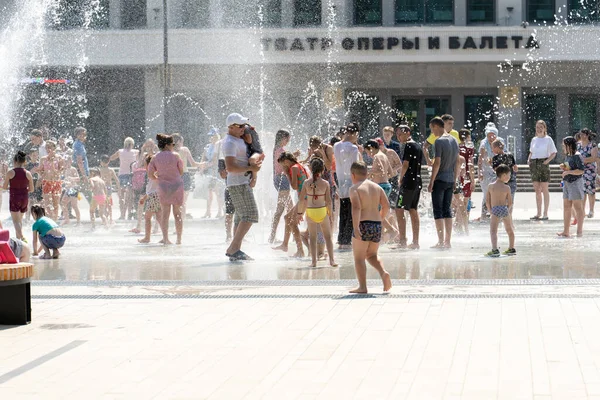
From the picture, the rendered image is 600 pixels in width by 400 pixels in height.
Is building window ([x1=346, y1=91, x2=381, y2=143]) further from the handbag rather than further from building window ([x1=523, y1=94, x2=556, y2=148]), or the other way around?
the handbag

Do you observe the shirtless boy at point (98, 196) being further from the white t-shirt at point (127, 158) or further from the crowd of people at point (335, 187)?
the white t-shirt at point (127, 158)

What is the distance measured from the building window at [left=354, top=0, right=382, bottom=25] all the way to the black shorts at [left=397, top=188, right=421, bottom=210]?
982 inches

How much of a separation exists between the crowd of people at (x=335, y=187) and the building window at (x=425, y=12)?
757 inches

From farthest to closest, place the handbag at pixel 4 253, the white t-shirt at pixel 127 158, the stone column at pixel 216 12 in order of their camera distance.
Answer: the stone column at pixel 216 12, the white t-shirt at pixel 127 158, the handbag at pixel 4 253

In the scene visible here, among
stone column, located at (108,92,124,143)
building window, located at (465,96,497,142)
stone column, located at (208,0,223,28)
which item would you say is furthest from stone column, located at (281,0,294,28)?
building window, located at (465,96,497,142)

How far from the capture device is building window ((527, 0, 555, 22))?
3931 cm

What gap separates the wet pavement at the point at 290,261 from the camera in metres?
12.4

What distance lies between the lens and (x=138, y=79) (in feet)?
133

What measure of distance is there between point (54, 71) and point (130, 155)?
18.8 m

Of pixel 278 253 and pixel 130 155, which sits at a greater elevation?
pixel 130 155

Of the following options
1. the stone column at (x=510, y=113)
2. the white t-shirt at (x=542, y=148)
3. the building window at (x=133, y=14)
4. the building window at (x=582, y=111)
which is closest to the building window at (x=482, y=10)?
the stone column at (x=510, y=113)
